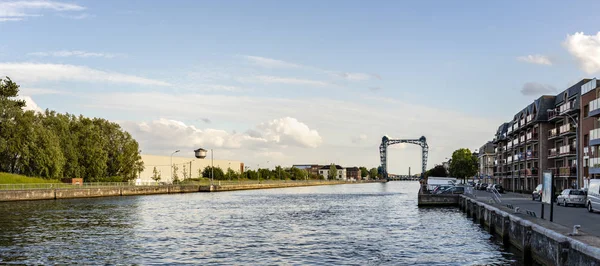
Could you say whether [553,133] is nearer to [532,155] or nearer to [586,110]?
[532,155]

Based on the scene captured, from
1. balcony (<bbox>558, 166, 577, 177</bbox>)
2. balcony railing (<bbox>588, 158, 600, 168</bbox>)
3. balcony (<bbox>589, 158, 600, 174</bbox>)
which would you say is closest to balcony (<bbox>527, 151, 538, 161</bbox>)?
balcony (<bbox>558, 166, 577, 177</bbox>)

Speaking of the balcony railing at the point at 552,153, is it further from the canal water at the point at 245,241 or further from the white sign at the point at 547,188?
the white sign at the point at 547,188

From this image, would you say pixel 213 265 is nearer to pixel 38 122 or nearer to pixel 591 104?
pixel 591 104

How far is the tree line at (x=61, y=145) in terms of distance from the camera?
9750cm

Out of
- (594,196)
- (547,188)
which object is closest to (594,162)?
(594,196)

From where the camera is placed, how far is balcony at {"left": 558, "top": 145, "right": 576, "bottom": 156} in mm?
87250

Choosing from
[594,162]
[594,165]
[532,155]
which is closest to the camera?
[594,165]

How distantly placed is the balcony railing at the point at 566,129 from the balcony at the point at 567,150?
2.18 m

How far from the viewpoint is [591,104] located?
72625 millimetres

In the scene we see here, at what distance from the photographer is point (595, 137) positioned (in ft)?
235

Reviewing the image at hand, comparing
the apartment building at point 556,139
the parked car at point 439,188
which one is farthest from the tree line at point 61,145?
the apartment building at point 556,139

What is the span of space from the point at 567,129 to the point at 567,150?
3.17 meters

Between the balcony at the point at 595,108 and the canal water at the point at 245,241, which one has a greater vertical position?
the balcony at the point at 595,108

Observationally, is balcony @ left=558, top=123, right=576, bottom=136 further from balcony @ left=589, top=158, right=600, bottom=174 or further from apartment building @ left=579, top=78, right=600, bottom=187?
balcony @ left=589, top=158, right=600, bottom=174
